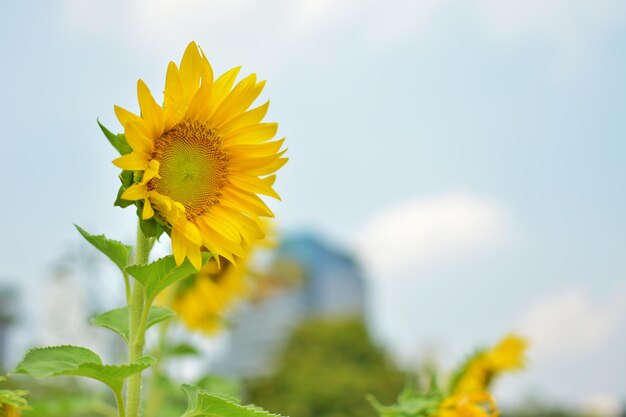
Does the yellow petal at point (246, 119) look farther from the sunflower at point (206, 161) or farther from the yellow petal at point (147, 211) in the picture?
the yellow petal at point (147, 211)

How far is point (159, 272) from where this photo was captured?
50.1 inches

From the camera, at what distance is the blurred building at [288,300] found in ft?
57.6

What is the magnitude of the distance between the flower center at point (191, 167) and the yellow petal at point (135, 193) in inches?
1.9

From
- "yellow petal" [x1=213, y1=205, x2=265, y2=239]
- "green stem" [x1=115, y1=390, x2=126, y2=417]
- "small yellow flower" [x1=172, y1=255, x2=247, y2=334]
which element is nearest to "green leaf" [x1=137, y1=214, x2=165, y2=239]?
"yellow petal" [x1=213, y1=205, x2=265, y2=239]

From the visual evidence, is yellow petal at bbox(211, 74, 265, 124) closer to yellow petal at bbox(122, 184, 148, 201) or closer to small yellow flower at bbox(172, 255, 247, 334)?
yellow petal at bbox(122, 184, 148, 201)

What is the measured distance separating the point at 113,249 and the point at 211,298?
220 cm

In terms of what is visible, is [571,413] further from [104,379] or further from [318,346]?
[104,379]

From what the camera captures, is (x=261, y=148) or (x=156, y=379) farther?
(x=156, y=379)

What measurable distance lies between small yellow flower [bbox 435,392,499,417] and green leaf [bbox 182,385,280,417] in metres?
0.69

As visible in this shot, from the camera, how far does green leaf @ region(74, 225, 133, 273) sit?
127cm

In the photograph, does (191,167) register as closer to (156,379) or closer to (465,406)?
(465,406)

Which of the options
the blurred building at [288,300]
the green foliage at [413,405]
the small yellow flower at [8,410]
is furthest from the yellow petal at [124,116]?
the blurred building at [288,300]

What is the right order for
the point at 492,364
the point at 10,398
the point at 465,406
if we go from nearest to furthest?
the point at 10,398 → the point at 465,406 → the point at 492,364

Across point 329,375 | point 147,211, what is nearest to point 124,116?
point 147,211
